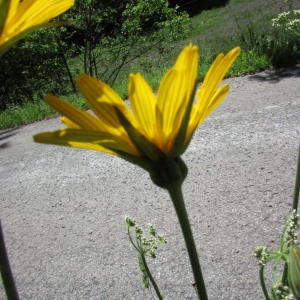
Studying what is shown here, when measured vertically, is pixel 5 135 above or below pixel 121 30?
below

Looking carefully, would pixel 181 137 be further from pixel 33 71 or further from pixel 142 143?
pixel 33 71

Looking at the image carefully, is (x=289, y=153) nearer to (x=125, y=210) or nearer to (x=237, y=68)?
(x=125, y=210)

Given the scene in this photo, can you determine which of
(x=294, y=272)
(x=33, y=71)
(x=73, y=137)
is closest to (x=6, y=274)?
(x=73, y=137)

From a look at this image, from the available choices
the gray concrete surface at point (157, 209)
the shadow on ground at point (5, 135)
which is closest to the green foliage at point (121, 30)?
the shadow on ground at point (5, 135)

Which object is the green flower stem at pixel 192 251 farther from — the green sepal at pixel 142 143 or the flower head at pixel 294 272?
the flower head at pixel 294 272

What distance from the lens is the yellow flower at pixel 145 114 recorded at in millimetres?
350

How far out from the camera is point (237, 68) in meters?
5.23

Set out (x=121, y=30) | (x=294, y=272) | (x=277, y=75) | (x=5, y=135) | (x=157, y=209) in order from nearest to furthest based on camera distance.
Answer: (x=294, y=272)
(x=157, y=209)
(x=277, y=75)
(x=5, y=135)
(x=121, y=30)

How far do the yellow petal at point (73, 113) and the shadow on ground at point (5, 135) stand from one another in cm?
463

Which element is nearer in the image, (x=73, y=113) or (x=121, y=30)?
(x=73, y=113)

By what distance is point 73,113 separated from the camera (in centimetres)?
37

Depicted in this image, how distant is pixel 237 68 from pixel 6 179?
300cm

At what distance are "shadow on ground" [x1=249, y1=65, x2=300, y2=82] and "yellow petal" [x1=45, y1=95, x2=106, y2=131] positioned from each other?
15.1 feet

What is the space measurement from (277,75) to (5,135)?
10.9ft
